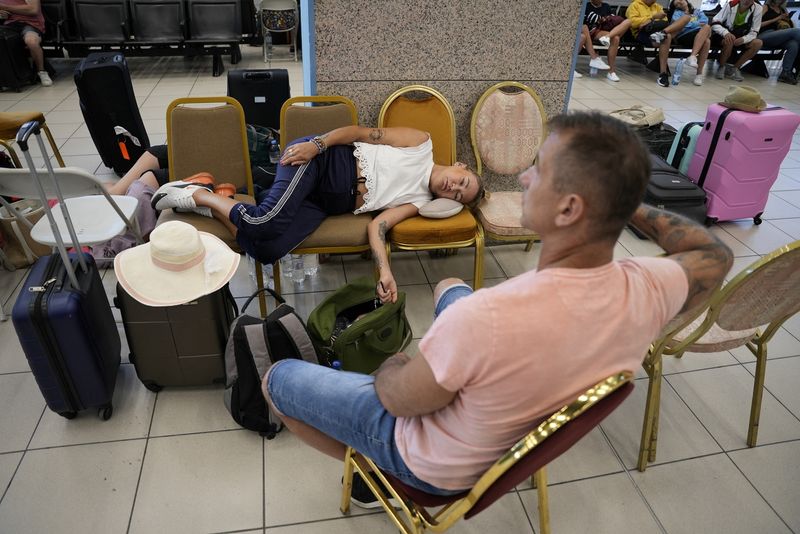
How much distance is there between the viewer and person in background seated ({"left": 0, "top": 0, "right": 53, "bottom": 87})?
5.57 metres

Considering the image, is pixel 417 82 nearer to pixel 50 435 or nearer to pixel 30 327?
pixel 30 327

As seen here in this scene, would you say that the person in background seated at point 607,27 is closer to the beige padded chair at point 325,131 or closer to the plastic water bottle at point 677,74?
the plastic water bottle at point 677,74

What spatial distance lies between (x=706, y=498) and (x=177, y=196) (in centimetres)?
242

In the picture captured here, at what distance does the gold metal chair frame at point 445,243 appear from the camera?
2.49m

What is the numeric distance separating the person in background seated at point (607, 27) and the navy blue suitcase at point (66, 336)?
689 centimetres

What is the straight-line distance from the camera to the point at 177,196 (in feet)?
7.74

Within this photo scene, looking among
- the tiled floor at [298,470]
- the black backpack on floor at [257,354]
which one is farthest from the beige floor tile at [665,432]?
the black backpack on floor at [257,354]

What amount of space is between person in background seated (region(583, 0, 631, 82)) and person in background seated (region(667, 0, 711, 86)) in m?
0.80

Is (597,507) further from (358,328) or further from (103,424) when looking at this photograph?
(103,424)

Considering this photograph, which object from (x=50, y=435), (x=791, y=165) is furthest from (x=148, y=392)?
(x=791, y=165)

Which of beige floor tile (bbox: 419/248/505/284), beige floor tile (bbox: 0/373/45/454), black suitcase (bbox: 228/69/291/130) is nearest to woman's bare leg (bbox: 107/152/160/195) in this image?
black suitcase (bbox: 228/69/291/130)

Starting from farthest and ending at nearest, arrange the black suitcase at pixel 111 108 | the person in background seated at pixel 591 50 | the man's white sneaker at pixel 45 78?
the person in background seated at pixel 591 50 → the man's white sneaker at pixel 45 78 → the black suitcase at pixel 111 108

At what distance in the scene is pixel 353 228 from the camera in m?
2.45

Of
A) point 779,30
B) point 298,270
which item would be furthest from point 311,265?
point 779,30
